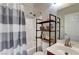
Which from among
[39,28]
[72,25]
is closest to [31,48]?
[39,28]

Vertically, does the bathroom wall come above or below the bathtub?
above

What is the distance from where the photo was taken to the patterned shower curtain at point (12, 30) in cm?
104

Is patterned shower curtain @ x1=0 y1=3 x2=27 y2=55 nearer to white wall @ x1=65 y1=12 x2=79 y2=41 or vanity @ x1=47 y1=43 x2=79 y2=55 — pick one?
vanity @ x1=47 y1=43 x2=79 y2=55

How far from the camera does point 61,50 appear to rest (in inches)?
43.3

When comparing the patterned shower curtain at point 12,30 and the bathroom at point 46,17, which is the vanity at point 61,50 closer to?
the bathroom at point 46,17

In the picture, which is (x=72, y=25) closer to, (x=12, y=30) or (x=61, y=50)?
(x=61, y=50)

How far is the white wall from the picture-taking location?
3.46 ft

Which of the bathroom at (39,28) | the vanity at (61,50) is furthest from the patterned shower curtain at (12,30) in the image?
the vanity at (61,50)

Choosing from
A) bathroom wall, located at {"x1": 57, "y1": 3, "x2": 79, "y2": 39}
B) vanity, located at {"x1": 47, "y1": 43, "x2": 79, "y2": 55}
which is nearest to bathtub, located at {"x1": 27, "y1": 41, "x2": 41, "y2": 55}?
vanity, located at {"x1": 47, "y1": 43, "x2": 79, "y2": 55}

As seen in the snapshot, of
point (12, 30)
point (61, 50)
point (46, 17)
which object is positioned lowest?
point (61, 50)

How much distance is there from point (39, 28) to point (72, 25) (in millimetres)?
386

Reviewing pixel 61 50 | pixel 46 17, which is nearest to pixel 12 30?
pixel 46 17

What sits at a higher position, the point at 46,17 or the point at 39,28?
the point at 46,17

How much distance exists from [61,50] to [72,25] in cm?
32
